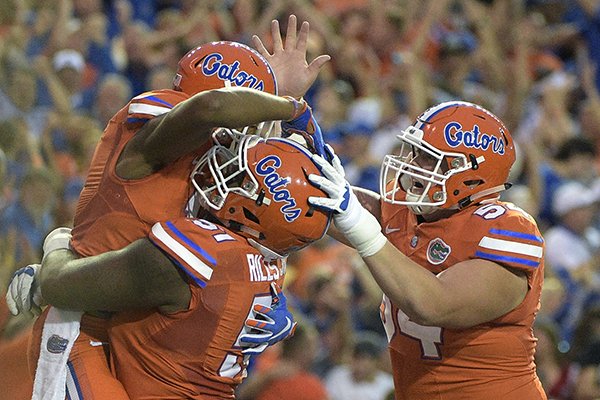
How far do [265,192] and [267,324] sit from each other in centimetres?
41

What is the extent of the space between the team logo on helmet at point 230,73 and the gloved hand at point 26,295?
872 mm

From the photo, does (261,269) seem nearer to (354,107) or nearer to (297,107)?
(297,107)

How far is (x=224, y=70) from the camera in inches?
141

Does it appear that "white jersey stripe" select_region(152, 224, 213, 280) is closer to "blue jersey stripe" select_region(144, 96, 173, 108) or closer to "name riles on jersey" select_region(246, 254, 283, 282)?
"name riles on jersey" select_region(246, 254, 283, 282)

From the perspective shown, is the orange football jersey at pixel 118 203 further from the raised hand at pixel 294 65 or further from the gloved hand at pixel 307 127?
the raised hand at pixel 294 65

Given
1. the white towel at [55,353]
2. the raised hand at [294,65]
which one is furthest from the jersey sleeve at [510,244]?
the white towel at [55,353]

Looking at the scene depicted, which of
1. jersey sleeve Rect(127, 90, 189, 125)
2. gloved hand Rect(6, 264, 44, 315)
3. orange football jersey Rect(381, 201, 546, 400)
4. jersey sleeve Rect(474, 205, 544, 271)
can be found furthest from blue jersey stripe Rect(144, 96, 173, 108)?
jersey sleeve Rect(474, 205, 544, 271)

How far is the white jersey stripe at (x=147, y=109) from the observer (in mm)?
3482

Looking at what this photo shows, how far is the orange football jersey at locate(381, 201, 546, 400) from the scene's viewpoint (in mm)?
3701

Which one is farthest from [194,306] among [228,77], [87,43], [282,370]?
[87,43]

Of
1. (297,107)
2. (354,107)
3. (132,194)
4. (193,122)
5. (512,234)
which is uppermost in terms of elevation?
(193,122)

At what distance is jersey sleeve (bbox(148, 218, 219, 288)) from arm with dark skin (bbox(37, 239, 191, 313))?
0.03 meters

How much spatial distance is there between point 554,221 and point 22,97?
145 inches

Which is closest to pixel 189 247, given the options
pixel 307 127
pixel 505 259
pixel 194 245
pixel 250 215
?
pixel 194 245
